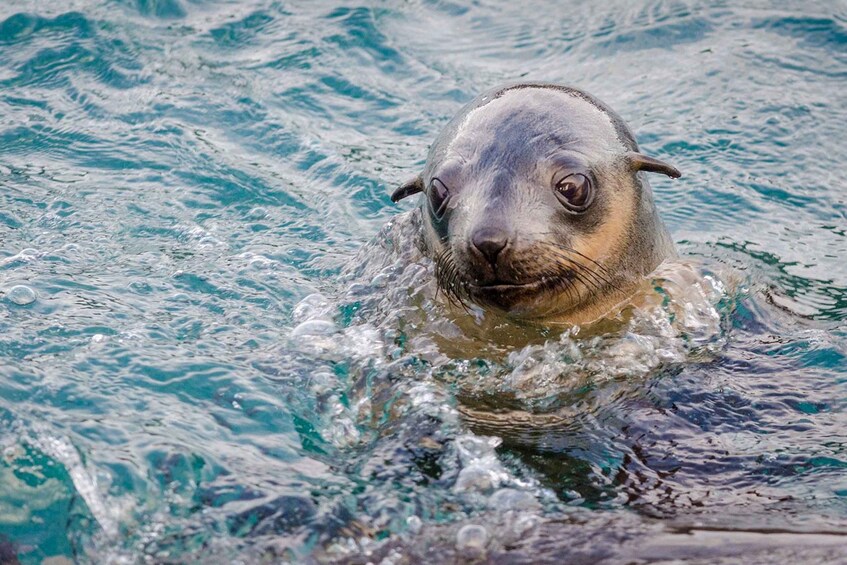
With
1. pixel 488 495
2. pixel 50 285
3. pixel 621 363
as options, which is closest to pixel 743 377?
pixel 621 363

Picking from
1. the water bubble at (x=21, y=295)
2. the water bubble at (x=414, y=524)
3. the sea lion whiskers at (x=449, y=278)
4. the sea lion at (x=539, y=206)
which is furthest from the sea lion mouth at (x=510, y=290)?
the water bubble at (x=21, y=295)

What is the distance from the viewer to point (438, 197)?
4.89 m

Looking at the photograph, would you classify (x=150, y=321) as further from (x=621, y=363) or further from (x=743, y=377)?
(x=743, y=377)

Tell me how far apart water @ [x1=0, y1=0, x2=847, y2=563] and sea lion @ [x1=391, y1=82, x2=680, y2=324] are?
0.78ft

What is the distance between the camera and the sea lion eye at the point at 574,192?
4.73 metres

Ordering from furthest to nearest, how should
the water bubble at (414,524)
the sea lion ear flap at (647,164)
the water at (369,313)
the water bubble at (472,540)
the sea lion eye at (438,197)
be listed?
the sea lion ear flap at (647,164) < the sea lion eye at (438,197) < the water at (369,313) < the water bubble at (414,524) < the water bubble at (472,540)

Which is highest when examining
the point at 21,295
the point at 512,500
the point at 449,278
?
the point at 449,278

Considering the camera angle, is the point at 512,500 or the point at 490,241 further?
the point at 490,241

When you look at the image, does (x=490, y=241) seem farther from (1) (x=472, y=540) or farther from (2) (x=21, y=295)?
(2) (x=21, y=295)

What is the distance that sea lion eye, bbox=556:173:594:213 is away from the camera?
15.5 ft

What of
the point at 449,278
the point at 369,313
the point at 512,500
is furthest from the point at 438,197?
the point at 512,500

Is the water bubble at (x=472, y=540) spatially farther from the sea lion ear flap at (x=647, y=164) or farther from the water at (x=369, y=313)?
the sea lion ear flap at (x=647, y=164)

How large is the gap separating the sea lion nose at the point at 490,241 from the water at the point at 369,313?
661 mm

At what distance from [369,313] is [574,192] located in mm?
1216
